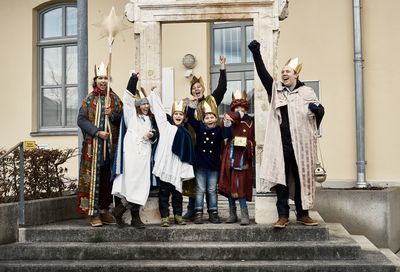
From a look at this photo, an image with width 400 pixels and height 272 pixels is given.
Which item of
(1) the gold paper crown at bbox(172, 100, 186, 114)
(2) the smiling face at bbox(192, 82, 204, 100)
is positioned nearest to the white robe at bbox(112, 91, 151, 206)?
(1) the gold paper crown at bbox(172, 100, 186, 114)

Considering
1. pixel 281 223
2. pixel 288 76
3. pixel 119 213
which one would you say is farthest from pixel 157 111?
pixel 281 223

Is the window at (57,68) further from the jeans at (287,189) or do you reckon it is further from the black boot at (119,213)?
the jeans at (287,189)

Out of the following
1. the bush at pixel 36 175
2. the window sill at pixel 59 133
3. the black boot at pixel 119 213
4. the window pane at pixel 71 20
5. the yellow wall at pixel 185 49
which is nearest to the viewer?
the black boot at pixel 119 213

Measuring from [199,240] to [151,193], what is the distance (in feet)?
3.21

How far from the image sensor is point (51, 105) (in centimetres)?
1288

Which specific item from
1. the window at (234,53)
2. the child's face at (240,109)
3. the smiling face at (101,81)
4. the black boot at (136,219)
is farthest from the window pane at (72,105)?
the child's face at (240,109)

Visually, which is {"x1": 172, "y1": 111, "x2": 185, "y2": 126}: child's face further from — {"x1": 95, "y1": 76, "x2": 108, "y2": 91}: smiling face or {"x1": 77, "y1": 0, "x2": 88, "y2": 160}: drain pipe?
{"x1": 77, "y1": 0, "x2": 88, "y2": 160}: drain pipe

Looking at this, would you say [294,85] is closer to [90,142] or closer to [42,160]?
[90,142]

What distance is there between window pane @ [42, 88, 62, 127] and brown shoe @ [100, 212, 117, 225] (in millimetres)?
5809

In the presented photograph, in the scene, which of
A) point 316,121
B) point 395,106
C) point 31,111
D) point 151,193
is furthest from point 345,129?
point 31,111

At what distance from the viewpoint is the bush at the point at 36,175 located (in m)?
7.50

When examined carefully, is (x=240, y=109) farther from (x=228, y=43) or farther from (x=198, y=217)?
(x=228, y=43)

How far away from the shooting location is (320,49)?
406 inches

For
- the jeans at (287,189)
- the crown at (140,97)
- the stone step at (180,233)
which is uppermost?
the crown at (140,97)
